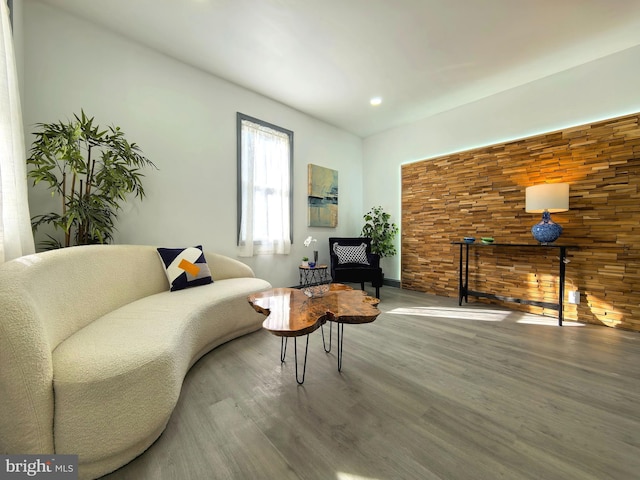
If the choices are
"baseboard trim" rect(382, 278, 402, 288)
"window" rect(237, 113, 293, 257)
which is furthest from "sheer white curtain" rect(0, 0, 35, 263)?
"baseboard trim" rect(382, 278, 402, 288)

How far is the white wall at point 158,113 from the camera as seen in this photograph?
2.09m

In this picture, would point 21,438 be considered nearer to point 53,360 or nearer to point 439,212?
point 53,360

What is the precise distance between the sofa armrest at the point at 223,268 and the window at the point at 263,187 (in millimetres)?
548

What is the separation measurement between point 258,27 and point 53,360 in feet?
9.41

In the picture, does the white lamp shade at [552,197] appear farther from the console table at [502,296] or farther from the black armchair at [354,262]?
the black armchair at [354,262]

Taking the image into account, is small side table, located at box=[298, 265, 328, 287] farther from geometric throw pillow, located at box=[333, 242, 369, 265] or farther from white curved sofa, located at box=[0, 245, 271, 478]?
white curved sofa, located at box=[0, 245, 271, 478]

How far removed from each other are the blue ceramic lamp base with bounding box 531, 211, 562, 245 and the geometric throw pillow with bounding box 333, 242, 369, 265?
2193 mm

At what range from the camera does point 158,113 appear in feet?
8.71

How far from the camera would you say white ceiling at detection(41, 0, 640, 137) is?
2.10m

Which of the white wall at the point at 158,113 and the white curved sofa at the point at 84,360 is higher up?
the white wall at the point at 158,113

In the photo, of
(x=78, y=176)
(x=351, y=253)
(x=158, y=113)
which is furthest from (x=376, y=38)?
(x=78, y=176)

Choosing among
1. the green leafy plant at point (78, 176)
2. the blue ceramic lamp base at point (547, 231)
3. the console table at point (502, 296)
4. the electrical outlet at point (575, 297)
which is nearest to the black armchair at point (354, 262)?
the console table at point (502, 296)

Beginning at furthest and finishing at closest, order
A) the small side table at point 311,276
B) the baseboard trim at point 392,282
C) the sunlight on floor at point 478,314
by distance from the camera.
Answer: the baseboard trim at point 392,282 → the small side table at point 311,276 → the sunlight on floor at point 478,314

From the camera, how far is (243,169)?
3.33m
